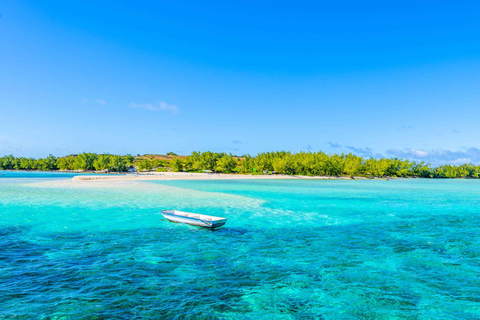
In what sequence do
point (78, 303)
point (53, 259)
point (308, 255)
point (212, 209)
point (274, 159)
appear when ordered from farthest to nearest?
point (274, 159) < point (212, 209) < point (308, 255) < point (53, 259) < point (78, 303)

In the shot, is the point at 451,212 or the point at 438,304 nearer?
the point at 438,304

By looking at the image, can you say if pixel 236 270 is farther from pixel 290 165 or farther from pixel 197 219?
pixel 290 165

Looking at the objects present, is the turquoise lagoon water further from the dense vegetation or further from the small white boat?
the dense vegetation

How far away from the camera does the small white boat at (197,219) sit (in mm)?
25141

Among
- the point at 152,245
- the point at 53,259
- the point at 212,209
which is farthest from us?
the point at 212,209

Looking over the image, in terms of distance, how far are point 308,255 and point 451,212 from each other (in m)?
32.5

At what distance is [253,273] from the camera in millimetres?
15930

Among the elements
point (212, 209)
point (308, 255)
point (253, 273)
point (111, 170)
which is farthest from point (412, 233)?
point (111, 170)

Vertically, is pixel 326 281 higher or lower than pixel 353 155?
lower

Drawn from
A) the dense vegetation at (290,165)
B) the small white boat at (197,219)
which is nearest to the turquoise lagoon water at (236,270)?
the small white boat at (197,219)

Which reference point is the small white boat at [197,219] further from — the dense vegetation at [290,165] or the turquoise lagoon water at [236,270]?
the dense vegetation at [290,165]

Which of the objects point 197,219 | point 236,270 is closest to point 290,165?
point 197,219

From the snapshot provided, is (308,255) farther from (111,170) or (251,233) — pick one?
(111,170)

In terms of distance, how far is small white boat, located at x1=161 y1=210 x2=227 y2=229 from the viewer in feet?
82.5
